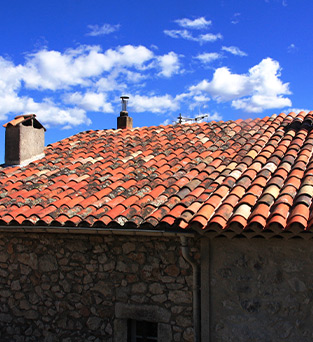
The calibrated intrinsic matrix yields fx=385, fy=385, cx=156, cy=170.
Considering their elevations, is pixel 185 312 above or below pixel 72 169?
below

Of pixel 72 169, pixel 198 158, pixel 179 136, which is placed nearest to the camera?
pixel 198 158

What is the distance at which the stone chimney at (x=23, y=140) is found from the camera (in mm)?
9094

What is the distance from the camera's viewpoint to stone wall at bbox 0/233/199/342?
554cm

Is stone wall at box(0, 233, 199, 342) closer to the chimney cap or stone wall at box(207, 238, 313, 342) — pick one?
stone wall at box(207, 238, 313, 342)

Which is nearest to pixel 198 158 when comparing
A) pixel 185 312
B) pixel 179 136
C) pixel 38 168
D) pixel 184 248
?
pixel 179 136

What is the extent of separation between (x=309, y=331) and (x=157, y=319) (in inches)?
80.6

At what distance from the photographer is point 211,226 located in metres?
4.67

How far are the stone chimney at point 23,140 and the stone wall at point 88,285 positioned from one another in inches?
116

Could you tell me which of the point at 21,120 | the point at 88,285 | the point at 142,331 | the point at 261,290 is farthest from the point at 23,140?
the point at 261,290

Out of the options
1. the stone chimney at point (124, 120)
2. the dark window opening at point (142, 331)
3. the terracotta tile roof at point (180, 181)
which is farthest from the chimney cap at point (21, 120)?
the dark window opening at point (142, 331)

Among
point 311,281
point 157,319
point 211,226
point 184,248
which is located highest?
point 211,226

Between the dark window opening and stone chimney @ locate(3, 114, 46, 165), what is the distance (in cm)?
487

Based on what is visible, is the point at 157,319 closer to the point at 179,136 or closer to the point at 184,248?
the point at 184,248

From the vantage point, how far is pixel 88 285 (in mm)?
6023
